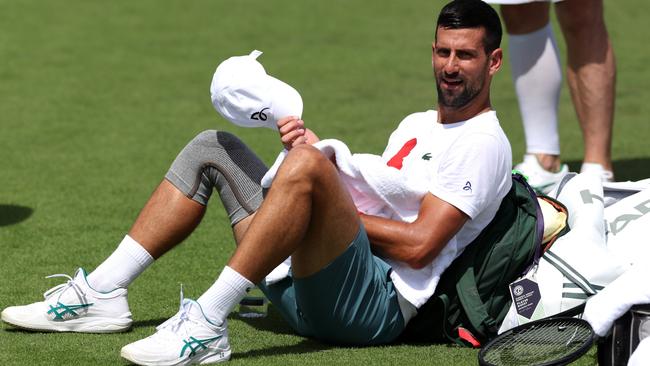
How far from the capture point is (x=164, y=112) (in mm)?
7895

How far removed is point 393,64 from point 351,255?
18.1 ft

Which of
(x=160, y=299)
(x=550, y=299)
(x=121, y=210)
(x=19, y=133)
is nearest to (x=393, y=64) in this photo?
(x=19, y=133)

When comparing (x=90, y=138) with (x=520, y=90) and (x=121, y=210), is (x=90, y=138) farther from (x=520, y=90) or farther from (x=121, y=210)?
(x=520, y=90)

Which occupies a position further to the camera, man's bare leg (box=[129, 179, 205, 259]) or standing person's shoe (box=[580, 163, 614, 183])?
standing person's shoe (box=[580, 163, 614, 183])

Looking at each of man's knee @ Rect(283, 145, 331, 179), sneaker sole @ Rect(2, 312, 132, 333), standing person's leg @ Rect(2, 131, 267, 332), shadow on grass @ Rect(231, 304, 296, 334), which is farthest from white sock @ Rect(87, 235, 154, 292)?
man's knee @ Rect(283, 145, 331, 179)

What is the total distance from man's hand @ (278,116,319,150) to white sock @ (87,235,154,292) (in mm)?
619

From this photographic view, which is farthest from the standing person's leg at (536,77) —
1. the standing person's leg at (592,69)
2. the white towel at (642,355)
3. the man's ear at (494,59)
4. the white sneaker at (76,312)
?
the white towel at (642,355)

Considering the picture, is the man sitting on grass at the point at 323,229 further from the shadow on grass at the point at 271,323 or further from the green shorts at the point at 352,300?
the shadow on grass at the point at 271,323

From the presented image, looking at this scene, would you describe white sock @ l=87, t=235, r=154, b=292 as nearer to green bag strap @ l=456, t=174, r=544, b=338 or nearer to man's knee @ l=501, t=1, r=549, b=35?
green bag strap @ l=456, t=174, r=544, b=338

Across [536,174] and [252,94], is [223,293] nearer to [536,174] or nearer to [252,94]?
[252,94]

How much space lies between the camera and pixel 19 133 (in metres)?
7.30

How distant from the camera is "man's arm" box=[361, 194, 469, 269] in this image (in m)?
3.73

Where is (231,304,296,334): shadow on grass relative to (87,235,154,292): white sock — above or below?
below

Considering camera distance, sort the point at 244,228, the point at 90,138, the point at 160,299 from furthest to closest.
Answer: the point at 90,138 < the point at 160,299 < the point at 244,228
